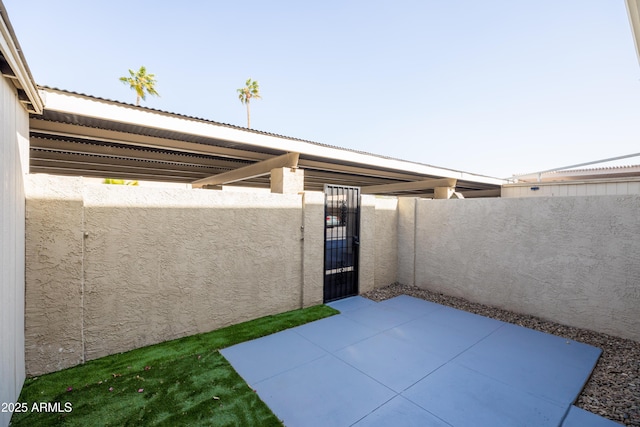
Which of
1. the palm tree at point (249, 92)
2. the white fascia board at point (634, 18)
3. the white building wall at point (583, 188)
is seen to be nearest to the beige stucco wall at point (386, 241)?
the white building wall at point (583, 188)

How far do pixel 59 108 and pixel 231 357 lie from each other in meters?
5.16

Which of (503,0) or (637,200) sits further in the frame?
(503,0)

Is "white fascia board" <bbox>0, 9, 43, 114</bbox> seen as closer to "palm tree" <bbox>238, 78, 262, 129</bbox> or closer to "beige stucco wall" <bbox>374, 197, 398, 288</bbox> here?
"beige stucco wall" <bbox>374, 197, 398, 288</bbox>

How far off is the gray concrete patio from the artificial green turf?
1.03 feet

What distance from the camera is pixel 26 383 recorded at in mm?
3668

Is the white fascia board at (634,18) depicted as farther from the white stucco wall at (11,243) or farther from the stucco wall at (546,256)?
the white stucco wall at (11,243)

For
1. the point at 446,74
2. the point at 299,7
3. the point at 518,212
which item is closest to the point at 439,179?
the point at 446,74

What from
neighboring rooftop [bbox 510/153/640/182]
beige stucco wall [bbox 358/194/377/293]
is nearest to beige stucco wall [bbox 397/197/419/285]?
beige stucco wall [bbox 358/194/377/293]

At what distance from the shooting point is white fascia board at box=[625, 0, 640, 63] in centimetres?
240

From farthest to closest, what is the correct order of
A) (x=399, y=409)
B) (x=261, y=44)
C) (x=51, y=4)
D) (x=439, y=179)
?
(x=439, y=179) → (x=261, y=44) → (x=51, y=4) → (x=399, y=409)

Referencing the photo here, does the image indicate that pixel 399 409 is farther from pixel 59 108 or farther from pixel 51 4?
pixel 51 4

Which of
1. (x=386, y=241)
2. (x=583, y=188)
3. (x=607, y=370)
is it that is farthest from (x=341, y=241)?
(x=583, y=188)

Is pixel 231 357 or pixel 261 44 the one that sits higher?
pixel 261 44

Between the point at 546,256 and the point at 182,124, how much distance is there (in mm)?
8875
